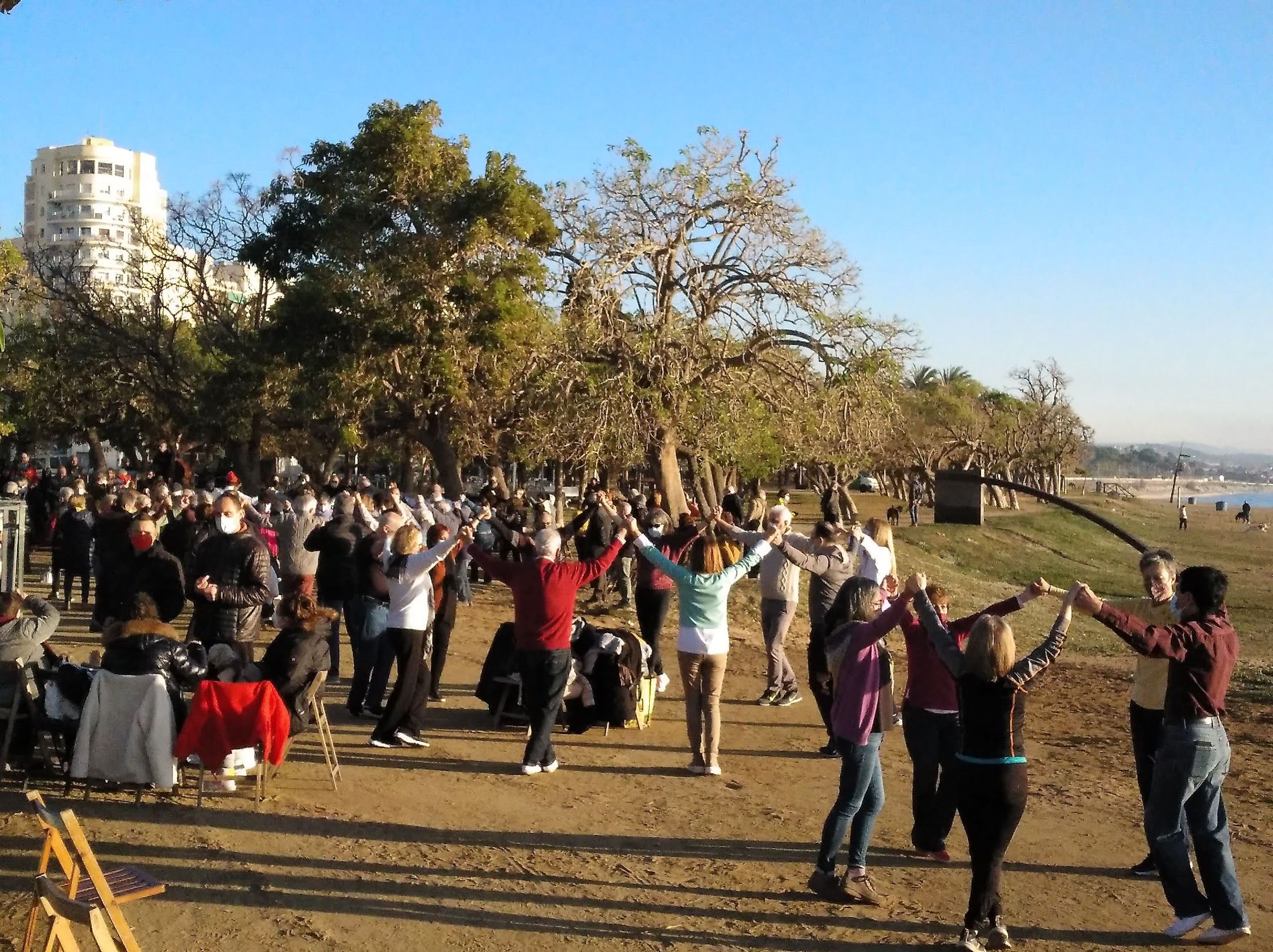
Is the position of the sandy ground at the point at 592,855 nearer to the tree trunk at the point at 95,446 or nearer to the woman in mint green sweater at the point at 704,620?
the woman in mint green sweater at the point at 704,620

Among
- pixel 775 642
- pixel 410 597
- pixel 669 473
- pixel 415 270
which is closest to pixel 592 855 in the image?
pixel 410 597

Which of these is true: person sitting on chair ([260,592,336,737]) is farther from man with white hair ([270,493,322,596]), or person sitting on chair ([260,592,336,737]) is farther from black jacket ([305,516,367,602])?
man with white hair ([270,493,322,596])

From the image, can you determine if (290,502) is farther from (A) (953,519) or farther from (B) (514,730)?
(A) (953,519)

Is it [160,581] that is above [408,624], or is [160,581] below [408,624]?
above

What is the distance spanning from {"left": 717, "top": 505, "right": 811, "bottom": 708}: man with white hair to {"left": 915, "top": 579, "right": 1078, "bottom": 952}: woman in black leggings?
13.0 feet

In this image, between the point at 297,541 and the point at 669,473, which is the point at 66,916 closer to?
the point at 297,541

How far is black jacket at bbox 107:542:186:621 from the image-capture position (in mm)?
9133

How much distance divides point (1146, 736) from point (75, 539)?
13.3 meters

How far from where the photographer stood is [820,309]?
18.9 m

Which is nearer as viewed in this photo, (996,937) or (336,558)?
(996,937)

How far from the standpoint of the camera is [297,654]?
7.61m

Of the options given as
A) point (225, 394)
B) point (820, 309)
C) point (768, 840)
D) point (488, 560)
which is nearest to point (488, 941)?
point (768, 840)

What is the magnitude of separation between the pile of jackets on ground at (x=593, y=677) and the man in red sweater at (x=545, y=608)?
1.34 metres

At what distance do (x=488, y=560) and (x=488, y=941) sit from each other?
10.2ft
